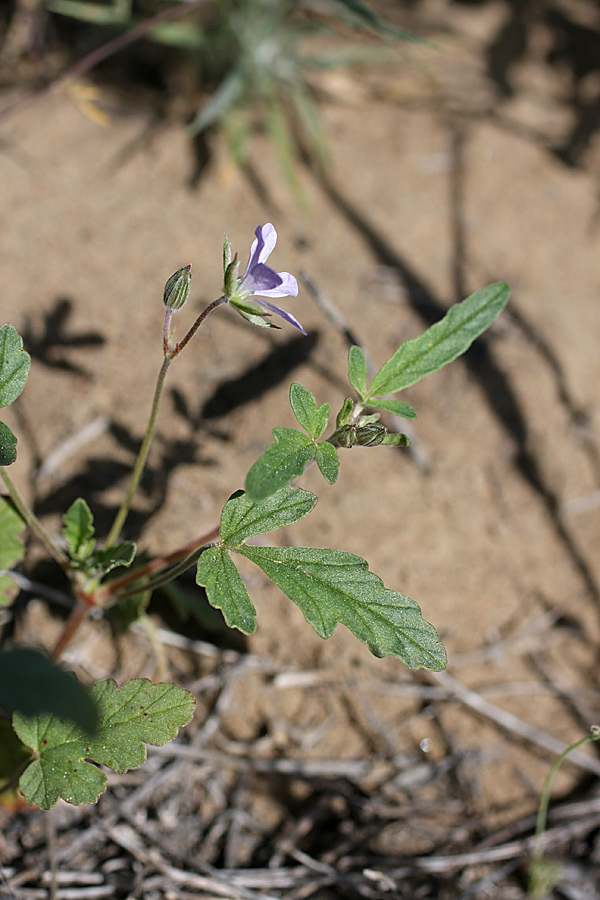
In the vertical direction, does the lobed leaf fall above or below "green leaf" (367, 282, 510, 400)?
below

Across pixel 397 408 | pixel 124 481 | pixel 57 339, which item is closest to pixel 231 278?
pixel 397 408

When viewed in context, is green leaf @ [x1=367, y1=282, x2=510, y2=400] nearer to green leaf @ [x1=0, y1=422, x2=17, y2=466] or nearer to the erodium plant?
the erodium plant

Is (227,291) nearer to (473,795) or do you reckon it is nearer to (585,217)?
(473,795)

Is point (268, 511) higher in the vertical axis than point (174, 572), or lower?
higher

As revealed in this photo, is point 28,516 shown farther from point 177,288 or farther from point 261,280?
point 261,280

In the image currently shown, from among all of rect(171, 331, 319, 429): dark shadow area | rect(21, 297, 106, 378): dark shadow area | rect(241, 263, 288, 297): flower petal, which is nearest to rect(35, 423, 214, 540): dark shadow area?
rect(171, 331, 319, 429): dark shadow area

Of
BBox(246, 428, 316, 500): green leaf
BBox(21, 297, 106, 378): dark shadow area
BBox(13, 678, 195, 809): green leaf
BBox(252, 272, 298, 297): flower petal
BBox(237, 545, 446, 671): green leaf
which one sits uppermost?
BBox(252, 272, 298, 297): flower petal

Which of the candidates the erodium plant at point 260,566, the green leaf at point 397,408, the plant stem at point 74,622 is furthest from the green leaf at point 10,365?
the green leaf at point 397,408
